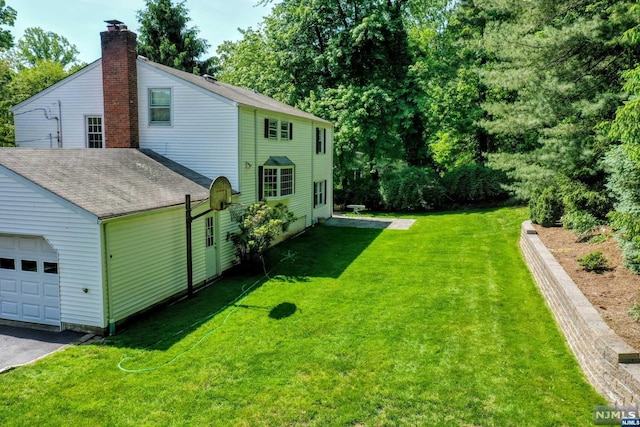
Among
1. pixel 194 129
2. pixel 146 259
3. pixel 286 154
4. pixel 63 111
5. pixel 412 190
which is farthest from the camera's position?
pixel 412 190

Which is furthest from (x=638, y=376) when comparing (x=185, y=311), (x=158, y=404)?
(x=185, y=311)

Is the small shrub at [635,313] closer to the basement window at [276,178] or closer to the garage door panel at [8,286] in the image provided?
the basement window at [276,178]

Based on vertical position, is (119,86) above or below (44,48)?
below

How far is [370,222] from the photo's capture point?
24.7 m

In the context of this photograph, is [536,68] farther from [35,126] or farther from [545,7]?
[35,126]

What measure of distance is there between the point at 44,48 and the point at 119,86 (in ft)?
156

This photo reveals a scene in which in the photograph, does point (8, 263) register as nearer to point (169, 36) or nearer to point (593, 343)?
point (593, 343)

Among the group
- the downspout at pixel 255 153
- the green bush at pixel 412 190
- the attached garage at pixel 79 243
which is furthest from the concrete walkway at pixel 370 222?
the attached garage at pixel 79 243

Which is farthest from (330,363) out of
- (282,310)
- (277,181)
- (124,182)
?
(277,181)

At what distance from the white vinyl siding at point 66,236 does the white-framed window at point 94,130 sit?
24.6 feet

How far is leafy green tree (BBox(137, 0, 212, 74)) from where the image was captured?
37156 mm

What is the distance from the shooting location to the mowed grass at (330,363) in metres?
7.16

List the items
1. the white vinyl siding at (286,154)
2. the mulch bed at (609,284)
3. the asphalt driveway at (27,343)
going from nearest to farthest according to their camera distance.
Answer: the mulch bed at (609,284), the asphalt driveway at (27,343), the white vinyl siding at (286,154)

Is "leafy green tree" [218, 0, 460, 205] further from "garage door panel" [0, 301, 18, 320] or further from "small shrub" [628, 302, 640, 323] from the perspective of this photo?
"garage door panel" [0, 301, 18, 320]
